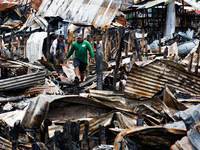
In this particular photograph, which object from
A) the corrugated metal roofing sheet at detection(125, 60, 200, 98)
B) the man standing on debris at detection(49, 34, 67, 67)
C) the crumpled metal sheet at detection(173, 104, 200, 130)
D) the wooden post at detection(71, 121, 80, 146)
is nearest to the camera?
the crumpled metal sheet at detection(173, 104, 200, 130)

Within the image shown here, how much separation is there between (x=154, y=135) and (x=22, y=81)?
12.1ft

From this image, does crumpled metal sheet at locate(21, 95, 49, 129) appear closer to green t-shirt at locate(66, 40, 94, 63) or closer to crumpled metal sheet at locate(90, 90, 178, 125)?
crumpled metal sheet at locate(90, 90, 178, 125)

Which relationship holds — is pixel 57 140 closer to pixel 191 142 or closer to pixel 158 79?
pixel 191 142

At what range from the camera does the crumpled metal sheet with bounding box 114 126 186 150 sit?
12.1 ft

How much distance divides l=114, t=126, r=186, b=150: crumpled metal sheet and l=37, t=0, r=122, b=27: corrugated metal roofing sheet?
16111 millimetres

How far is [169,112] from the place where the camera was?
5238mm

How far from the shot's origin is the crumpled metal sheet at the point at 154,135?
12.1 ft

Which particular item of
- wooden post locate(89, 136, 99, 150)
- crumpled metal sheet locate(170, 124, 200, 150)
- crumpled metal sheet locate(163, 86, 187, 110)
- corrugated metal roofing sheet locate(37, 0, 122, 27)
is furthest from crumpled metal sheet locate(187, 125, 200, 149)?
corrugated metal roofing sheet locate(37, 0, 122, 27)

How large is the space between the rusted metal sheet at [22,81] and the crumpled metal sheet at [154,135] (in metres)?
3.46

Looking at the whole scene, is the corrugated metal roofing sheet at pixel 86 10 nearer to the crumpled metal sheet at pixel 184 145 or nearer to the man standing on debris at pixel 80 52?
the man standing on debris at pixel 80 52

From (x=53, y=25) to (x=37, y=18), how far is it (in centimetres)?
121

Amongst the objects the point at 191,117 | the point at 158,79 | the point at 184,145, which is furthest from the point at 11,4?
the point at 184,145

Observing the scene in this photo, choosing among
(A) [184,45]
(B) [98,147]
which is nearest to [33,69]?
(B) [98,147]

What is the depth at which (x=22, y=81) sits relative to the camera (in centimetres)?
651
